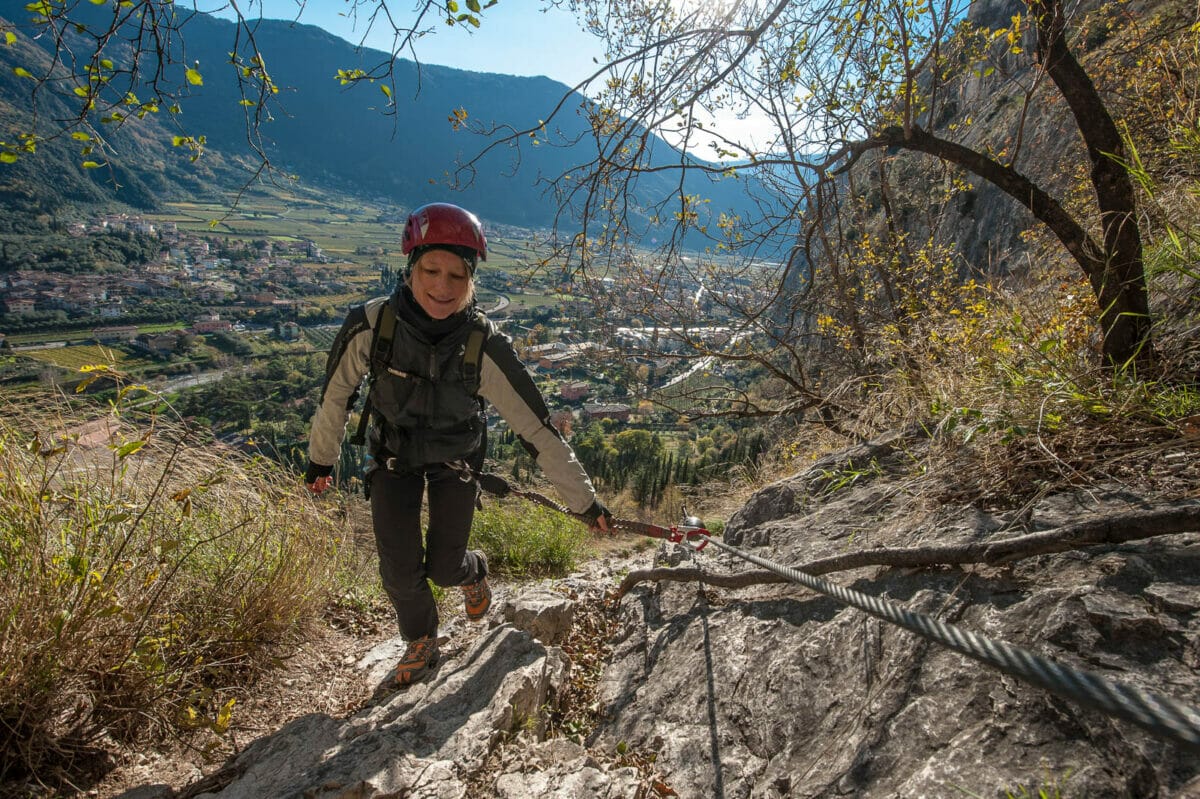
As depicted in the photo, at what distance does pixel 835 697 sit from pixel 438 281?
2.56 m

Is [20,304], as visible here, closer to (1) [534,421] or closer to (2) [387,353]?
(2) [387,353]

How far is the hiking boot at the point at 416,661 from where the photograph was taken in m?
3.05

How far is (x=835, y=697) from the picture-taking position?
1901 millimetres

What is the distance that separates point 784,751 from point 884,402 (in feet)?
11.5

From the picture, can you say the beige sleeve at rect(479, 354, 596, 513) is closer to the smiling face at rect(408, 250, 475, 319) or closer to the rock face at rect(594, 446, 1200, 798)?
the smiling face at rect(408, 250, 475, 319)

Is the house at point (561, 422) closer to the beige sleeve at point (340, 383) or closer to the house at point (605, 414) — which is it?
the beige sleeve at point (340, 383)

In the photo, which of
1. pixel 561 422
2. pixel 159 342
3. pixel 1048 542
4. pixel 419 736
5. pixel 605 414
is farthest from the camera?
pixel 605 414

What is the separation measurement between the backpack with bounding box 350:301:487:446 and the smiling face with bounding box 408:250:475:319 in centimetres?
17

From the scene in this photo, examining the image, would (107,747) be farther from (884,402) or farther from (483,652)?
(884,402)

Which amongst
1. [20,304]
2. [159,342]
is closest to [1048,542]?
[159,342]

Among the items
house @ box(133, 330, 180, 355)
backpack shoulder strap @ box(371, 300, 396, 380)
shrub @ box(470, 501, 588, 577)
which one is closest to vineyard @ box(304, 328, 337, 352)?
house @ box(133, 330, 180, 355)

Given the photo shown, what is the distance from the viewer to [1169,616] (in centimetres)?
144

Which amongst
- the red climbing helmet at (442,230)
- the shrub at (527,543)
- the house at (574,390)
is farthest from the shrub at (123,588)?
the house at (574,390)

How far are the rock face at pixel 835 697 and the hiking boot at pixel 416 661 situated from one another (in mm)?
179
